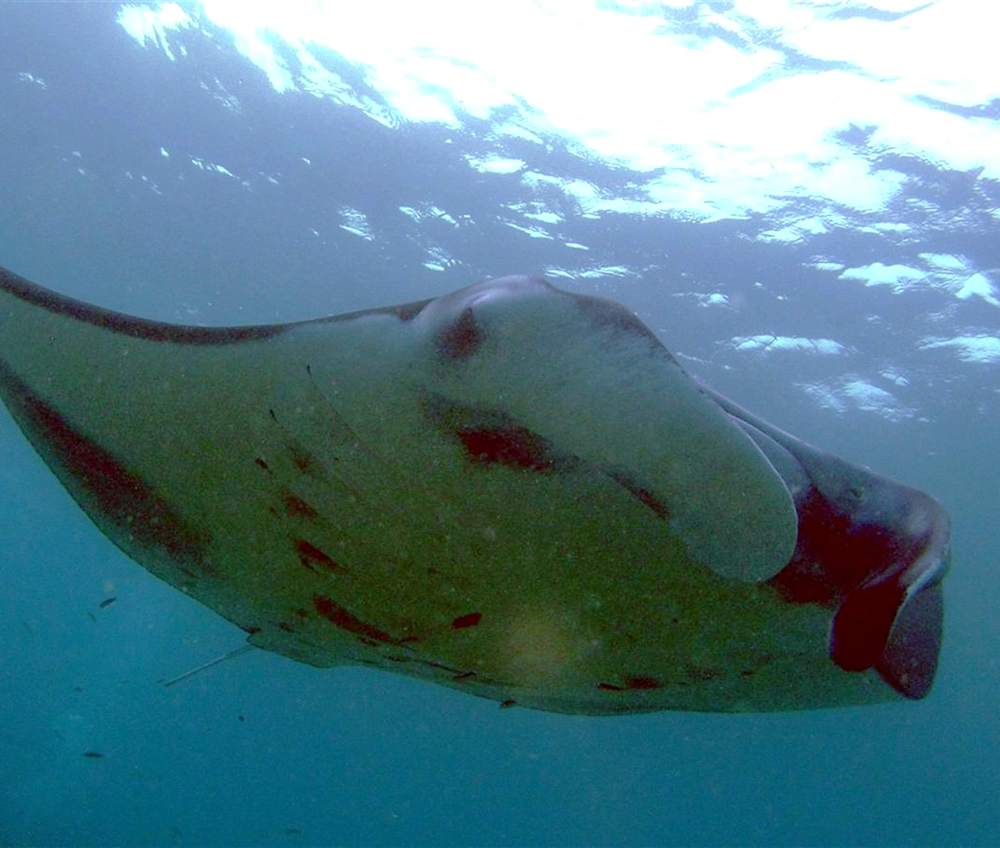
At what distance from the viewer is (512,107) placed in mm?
11664

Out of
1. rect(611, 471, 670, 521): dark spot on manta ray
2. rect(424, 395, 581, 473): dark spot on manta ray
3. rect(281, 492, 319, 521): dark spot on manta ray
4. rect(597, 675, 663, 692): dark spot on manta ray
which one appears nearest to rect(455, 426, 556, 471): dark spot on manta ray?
rect(424, 395, 581, 473): dark spot on manta ray

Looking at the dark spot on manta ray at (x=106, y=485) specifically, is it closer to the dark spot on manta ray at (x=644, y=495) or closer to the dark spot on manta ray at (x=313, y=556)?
the dark spot on manta ray at (x=313, y=556)

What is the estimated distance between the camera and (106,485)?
291 cm

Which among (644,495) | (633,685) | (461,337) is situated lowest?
(633,685)

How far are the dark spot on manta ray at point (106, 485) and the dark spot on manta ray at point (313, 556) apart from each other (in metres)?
0.47

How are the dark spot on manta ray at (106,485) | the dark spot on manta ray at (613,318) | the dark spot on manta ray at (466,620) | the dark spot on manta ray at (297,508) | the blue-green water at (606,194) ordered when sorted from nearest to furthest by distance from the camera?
the dark spot on manta ray at (613,318) → the dark spot on manta ray at (297,508) → the dark spot on manta ray at (466,620) → the dark spot on manta ray at (106,485) → the blue-green water at (606,194)

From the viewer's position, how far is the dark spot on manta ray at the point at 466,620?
8.59 feet

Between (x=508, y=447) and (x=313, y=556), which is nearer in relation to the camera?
(x=508, y=447)

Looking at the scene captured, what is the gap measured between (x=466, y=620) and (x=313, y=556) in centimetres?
61

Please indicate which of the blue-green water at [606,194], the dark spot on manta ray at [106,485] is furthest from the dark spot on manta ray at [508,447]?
the blue-green water at [606,194]

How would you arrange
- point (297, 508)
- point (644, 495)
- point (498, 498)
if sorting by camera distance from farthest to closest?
1. point (297, 508)
2. point (498, 498)
3. point (644, 495)

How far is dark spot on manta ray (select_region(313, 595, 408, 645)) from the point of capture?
9.39ft

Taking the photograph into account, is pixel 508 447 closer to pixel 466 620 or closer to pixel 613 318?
pixel 613 318

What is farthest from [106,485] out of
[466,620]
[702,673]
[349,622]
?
[702,673]
